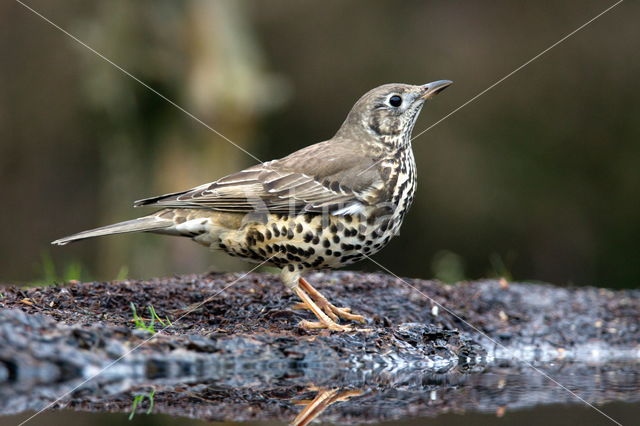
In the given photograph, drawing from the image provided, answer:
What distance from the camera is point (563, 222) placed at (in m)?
11.1

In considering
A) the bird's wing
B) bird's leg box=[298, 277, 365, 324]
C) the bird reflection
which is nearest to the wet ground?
the bird reflection

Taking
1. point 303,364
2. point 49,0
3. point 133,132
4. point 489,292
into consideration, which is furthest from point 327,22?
point 303,364

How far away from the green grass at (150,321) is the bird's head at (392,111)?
2.24m

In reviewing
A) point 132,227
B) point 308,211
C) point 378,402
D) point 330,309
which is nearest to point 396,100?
point 308,211

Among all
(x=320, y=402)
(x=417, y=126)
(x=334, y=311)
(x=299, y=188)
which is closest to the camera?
(x=320, y=402)

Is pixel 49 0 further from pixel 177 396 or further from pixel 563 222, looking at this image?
pixel 177 396

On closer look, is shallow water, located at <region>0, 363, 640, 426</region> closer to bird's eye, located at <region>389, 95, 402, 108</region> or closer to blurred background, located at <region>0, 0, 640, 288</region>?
bird's eye, located at <region>389, 95, 402, 108</region>

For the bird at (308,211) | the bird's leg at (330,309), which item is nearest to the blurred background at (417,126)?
the bird at (308,211)

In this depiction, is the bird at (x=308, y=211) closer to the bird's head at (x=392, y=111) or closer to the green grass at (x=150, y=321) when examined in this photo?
the bird's head at (x=392, y=111)

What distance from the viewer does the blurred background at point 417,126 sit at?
1066cm

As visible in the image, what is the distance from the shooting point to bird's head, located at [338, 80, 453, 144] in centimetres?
633

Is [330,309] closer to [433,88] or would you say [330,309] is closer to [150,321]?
[150,321]

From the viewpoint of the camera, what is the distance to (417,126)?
11.3m

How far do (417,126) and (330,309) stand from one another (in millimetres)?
6155
